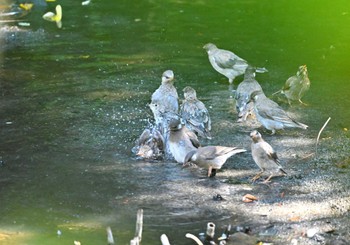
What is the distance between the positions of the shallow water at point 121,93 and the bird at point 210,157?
155 mm

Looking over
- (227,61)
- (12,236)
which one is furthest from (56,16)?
(12,236)

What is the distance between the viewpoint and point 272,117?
9.14 m

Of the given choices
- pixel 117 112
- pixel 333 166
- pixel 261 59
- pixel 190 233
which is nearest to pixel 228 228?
pixel 190 233

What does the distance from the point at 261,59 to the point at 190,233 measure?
234 inches

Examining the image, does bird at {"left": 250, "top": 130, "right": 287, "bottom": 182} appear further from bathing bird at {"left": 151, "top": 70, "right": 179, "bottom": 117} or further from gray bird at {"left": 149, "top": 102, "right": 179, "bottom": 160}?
bathing bird at {"left": 151, "top": 70, "right": 179, "bottom": 117}

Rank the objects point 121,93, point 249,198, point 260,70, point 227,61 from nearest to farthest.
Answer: point 249,198
point 121,93
point 227,61
point 260,70

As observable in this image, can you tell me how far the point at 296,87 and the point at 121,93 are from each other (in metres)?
2.25

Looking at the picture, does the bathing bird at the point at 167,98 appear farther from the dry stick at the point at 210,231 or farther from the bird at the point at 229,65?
the dry stick at the point at 210,231

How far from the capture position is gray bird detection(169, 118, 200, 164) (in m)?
8.27

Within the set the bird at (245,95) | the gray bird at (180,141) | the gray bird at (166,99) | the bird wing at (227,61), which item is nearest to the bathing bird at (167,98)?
the gray bird at (166,99)

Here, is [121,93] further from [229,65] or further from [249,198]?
[249,198]

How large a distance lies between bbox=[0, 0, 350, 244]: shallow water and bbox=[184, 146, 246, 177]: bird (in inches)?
6.1

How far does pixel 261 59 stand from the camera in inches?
481

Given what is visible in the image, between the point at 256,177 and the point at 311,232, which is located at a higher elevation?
the point at 311,232
